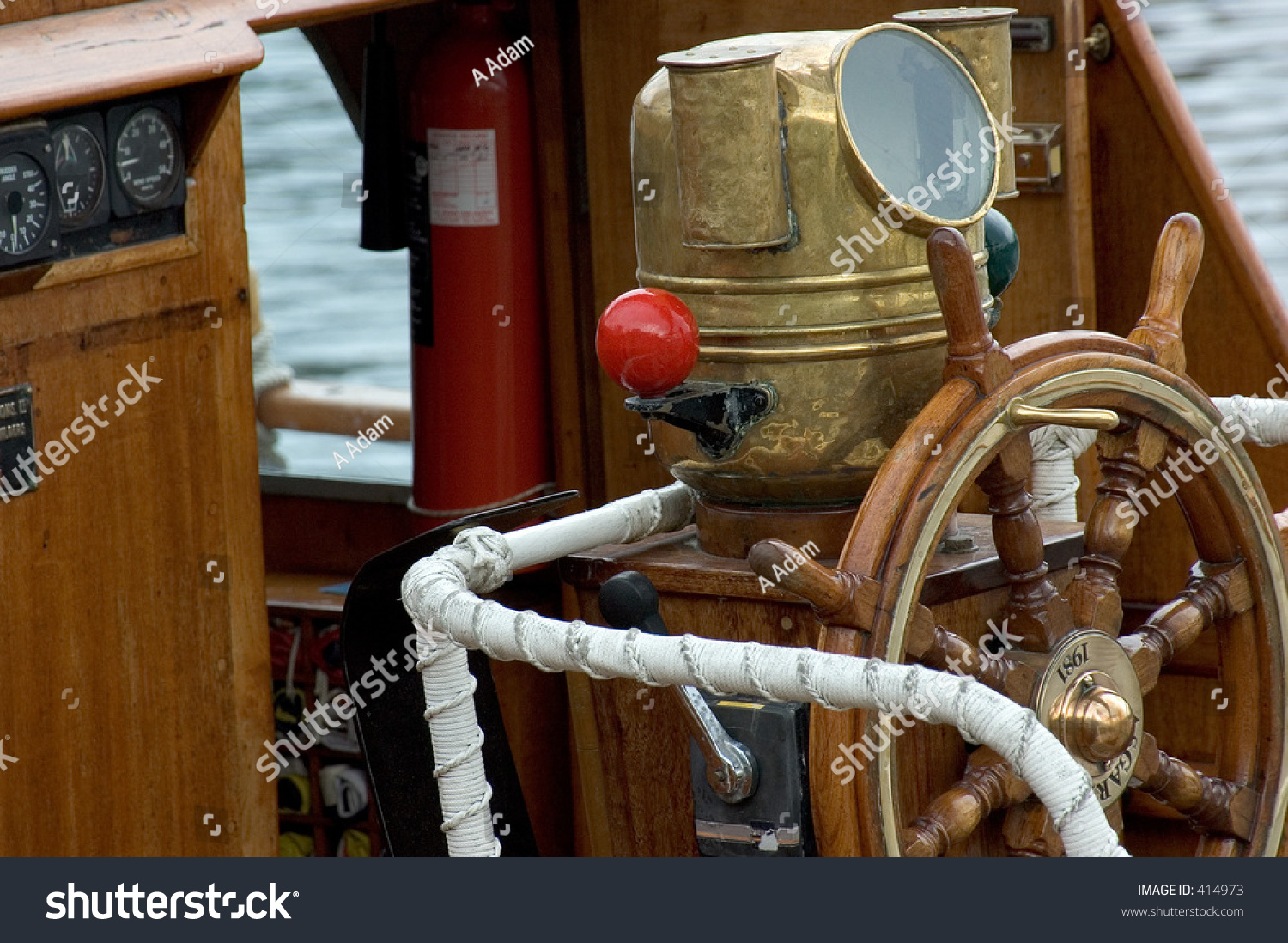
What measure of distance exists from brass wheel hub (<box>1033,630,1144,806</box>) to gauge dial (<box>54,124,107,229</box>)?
0.89 meters

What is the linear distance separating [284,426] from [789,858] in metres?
1.95

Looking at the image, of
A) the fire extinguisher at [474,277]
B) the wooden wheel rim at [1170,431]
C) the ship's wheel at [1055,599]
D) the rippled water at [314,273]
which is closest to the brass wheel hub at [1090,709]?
the ship's wheel at [1055,599]

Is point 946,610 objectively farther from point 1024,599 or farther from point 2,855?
point 2,855

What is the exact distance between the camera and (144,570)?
1658mm

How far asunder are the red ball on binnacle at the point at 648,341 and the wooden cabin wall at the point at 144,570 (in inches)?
17.3

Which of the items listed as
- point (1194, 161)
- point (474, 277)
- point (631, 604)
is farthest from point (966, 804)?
point (474, 277)

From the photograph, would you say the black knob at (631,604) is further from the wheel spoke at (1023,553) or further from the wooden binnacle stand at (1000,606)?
the wheel spoke at (1023,553)

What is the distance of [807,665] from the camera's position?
4.24 feet

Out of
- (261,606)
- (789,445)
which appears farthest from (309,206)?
(789,445)

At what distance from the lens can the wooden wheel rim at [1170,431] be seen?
1366 millimetres

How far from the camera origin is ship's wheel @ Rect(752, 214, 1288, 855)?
1358mm

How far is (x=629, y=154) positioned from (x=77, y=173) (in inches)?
35.0

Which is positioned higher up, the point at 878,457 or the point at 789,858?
the point at 878,457

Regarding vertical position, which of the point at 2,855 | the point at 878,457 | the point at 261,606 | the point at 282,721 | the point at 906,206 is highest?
the point at 906,206
